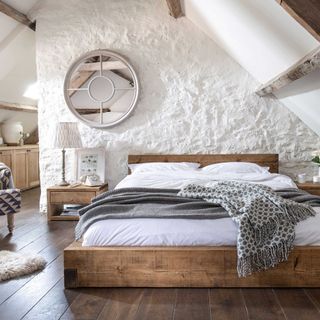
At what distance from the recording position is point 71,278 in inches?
106

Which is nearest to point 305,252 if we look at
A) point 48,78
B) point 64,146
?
point 64,146

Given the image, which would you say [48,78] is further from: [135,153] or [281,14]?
[281,14]

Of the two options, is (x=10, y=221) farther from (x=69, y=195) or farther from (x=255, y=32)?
(x=255, y=32)

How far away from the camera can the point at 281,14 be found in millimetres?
2746

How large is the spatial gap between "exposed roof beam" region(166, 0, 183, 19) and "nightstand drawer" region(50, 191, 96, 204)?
2.42 meters

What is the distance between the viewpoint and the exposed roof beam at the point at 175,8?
4443 mm

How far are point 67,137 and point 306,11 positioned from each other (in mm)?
3378

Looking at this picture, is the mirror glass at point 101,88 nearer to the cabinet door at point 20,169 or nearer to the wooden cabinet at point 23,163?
the wooden cabinet at point 23,163

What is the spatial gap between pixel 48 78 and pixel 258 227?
3802 mm

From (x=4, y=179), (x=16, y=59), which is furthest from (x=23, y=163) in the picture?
(x=4, y=179)

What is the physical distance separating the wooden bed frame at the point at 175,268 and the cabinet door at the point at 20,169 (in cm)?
478

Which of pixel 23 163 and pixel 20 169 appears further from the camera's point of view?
pixel 23 163

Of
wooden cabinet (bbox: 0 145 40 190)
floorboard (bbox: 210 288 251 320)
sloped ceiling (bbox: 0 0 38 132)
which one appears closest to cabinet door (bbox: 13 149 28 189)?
wooden cabinet (bbox: 0 145 40 190)

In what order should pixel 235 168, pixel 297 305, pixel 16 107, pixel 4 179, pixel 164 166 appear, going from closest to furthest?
pixel 297 305 → pixel 4 179 → pixel 235 168 → pixel 164 166 → pixel 16 107
